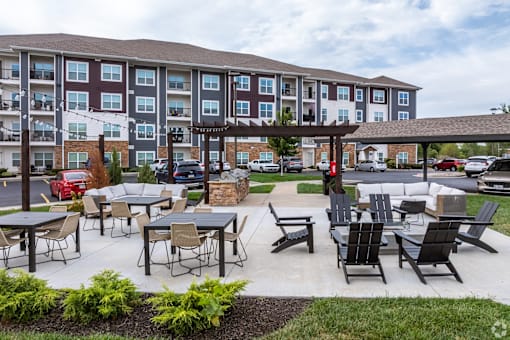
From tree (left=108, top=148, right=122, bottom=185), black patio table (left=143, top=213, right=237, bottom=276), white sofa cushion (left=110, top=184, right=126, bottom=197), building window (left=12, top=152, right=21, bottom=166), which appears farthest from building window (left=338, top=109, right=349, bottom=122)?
black patio table (left=143, top=213, right=237, bottom=276)

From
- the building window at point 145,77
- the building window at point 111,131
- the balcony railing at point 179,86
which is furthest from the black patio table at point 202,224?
the balcony railing at point 179,86

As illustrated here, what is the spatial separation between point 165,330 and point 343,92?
46500mm

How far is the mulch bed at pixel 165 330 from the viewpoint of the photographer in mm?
3975

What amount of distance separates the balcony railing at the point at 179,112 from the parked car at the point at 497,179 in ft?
91.3

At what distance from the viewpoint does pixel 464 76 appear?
83.5ft

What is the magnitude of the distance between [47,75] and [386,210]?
33.8 metres

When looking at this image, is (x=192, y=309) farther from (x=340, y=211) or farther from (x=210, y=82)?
(x=210, y=82)

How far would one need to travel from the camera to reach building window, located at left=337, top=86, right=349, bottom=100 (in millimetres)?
47375

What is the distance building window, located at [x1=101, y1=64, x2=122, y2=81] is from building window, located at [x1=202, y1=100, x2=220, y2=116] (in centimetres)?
843

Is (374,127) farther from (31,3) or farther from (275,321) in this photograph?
(275,321)

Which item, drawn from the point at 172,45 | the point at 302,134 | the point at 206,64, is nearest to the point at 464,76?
the point at 302,134

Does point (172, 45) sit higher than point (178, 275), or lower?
higher

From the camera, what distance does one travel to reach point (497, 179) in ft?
59.6

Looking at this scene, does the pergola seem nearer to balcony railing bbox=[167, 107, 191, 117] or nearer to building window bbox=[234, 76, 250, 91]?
balcony railing bbox=[167, 107, 191, 117]
